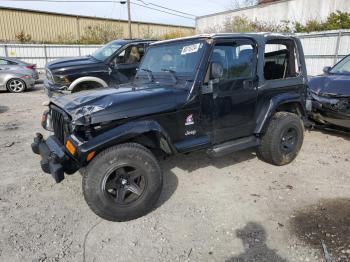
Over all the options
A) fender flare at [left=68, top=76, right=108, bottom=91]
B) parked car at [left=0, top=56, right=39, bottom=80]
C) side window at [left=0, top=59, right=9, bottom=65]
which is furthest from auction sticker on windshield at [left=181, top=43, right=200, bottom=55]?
side window at [left=0, top=59, right=9, bottom=65]

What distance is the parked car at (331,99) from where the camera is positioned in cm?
537

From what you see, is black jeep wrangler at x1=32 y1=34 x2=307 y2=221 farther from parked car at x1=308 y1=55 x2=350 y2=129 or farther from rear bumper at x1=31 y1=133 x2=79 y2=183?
parked car at x1=308 y1=55 x2=350 y2=129

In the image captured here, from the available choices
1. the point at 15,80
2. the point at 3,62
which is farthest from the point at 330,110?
the point at 3,62

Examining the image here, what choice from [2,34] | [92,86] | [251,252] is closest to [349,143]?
[251,252]

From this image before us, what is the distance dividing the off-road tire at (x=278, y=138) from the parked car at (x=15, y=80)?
35.5ft

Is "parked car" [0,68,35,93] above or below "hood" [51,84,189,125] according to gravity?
below

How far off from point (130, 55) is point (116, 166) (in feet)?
17.7

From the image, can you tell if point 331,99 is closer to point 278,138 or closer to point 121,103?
point 278,138

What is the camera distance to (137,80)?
4.50 metres

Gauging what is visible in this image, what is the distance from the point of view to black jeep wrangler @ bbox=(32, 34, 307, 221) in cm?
309

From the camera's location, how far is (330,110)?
5555mm

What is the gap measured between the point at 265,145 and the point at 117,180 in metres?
2.38

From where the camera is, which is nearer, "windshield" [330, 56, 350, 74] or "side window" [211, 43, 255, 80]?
"side window" [211, 43, 255, 80]

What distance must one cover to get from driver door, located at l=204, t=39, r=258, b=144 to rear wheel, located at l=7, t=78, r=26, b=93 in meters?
10.8
